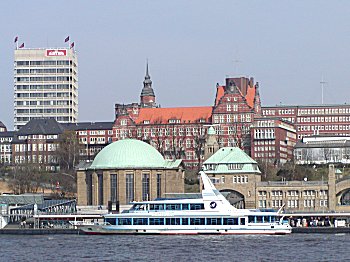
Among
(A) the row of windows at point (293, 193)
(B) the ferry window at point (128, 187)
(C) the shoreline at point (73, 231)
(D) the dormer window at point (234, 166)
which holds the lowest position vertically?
(C) the shoreline at point (73, 231)

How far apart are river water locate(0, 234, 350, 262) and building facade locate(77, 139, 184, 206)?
34318 millimetres

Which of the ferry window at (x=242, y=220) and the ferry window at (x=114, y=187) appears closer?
the ferry window at (x=242, y=220)

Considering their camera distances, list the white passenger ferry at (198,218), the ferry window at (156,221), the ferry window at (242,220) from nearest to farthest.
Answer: the white passenger ferry at (198,218) < the ferry window at (242,220) < the ferry window at (156,221)

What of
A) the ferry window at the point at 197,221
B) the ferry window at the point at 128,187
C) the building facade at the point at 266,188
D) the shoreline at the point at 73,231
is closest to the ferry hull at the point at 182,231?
the ferry window at the point at 197,221

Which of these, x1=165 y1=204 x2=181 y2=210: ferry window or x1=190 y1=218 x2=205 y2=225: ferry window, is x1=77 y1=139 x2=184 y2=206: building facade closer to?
x1=165 y1=204 x2=181 y2=210: ferry window

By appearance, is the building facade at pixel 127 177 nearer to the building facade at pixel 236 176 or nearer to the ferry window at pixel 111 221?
the building facade at pixel 236 176

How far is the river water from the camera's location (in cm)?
9562

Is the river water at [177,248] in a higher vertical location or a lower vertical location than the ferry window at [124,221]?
lower

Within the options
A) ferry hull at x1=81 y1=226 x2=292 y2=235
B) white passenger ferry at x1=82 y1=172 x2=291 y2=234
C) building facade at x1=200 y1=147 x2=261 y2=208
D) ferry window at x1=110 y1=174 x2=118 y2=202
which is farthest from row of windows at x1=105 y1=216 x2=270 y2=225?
building facade at x1=200 y1=147 x2=261 y2=208

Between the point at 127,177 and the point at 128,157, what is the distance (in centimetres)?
278

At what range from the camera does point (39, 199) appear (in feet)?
523

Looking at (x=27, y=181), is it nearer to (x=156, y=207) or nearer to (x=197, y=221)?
(x=156, y=207)

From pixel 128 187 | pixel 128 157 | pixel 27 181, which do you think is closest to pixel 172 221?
pixel 128 187

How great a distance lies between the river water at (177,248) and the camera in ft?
314
